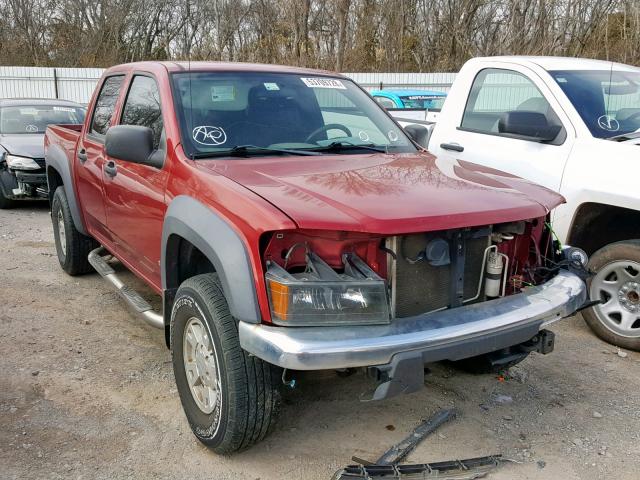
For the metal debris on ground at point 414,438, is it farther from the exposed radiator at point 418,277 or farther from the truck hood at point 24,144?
the truck hood at point 24,144

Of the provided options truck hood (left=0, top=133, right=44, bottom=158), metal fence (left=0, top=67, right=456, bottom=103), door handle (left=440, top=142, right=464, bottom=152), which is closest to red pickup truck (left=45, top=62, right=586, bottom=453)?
door handle (left=440, top=142, right=464, bottom=152)

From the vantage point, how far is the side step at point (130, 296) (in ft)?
12.2

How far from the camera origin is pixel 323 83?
4.35 meters

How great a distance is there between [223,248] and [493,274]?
1291 mm

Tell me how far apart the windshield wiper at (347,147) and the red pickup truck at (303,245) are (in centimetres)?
1

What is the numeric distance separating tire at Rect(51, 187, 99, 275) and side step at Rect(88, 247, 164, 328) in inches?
12.6

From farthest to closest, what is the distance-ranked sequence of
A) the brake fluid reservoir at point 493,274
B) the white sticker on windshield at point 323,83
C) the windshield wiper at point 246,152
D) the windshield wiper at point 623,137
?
the windshield wiper at point 623,137, the white sticker on windshield at point 323,83, the windshield wiper at point 246,152, the brake fluid reservoir at point 493,274

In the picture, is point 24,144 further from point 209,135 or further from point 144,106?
point 209,135

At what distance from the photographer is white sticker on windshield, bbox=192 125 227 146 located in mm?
3611

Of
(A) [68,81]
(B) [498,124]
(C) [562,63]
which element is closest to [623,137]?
(B) [498,124]

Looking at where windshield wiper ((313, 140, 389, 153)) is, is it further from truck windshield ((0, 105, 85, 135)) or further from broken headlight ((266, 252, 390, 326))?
truck windshield ((0, 105, 85, 135))

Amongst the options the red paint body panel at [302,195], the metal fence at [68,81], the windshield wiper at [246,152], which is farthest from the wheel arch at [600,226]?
the metal fence at [68,81]

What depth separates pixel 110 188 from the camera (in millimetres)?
4422

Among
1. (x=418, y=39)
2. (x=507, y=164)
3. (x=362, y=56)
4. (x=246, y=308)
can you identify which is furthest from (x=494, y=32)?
(x=246, y=308)
